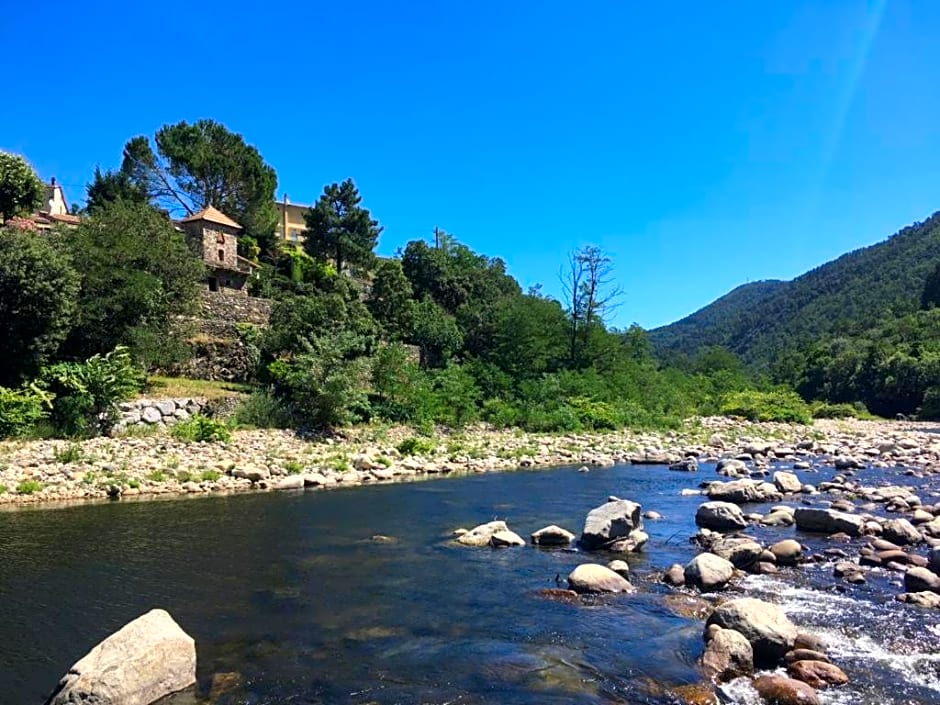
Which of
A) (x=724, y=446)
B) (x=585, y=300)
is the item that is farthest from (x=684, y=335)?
(x=724, y=446)

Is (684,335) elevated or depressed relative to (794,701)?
elevated

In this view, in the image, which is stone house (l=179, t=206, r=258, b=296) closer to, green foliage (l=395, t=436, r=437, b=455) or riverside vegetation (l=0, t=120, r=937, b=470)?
riverside vegetation (l=0, t=120, r=937, b=470)

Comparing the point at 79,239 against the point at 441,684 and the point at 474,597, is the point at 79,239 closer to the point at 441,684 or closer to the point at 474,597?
the point at 474,597

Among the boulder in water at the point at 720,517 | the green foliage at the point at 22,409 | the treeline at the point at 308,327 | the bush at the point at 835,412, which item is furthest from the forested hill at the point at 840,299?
the green foliage at the point at 22,409

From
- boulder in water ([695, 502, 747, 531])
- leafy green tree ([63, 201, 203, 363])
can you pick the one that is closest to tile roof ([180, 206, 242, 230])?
leafy green tree ([63, 201, 203, 363])

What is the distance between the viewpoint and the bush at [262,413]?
81.8 feet

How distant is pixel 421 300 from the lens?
48688 mm

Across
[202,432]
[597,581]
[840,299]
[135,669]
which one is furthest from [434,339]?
[840,299]

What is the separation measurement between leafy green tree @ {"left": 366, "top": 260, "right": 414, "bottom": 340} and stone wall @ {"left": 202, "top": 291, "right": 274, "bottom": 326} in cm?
792

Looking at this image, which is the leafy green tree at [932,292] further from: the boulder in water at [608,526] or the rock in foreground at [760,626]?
the rock in foreground at [760,626]

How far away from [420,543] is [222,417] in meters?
15.1

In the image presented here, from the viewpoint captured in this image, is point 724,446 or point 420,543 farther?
point 724,446

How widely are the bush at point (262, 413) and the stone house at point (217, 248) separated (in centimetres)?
1523

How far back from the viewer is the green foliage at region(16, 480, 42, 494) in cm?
1543
